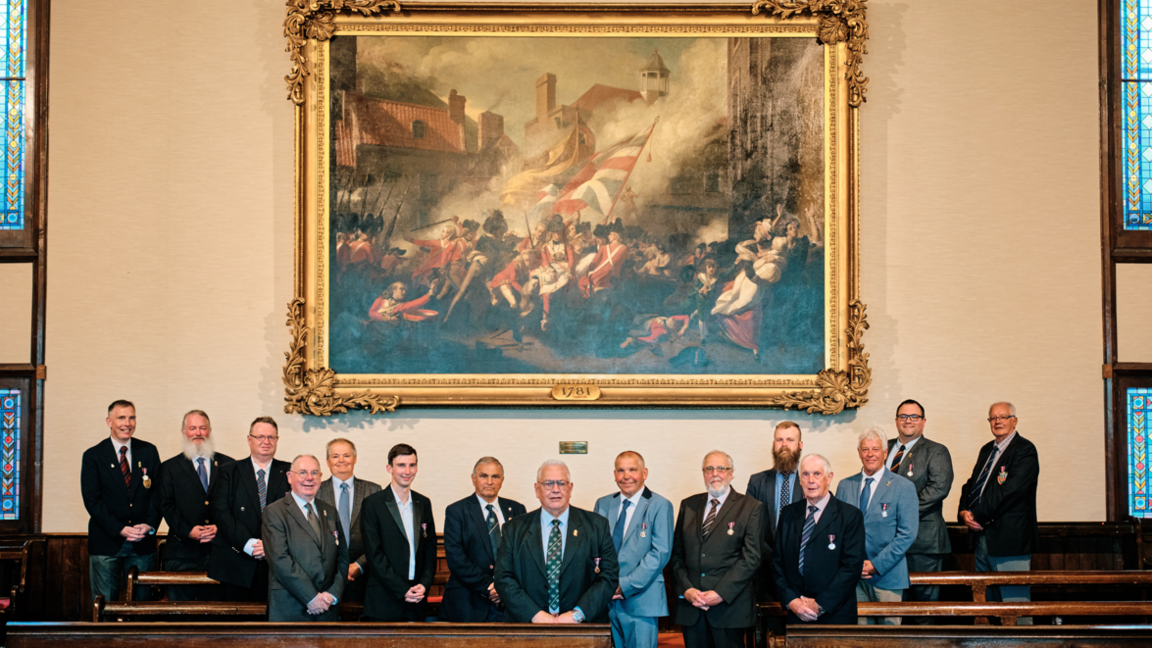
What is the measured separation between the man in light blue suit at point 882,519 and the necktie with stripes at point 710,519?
0.97m

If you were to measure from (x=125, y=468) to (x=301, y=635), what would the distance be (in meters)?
3.01

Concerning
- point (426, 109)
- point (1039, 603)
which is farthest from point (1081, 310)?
point (426, 109)

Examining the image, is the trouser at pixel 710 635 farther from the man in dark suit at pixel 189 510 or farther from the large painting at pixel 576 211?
the man in dark suit at pixel 189 510

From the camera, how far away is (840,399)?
7.39 meters

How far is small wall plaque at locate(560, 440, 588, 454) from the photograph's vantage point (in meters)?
7.49

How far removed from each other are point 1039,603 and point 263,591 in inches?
190

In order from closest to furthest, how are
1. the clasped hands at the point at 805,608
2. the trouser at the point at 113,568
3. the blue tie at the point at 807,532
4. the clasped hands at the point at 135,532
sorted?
the clasped hands at the point at 805,608 → the blue tie at the point at 807,532 → the clasped hands at the point at 135,532 → the trouser at the point at 113,568

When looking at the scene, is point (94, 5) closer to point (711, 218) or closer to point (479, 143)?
point (479, 143)

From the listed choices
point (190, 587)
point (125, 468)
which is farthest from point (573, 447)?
point (125, 468)

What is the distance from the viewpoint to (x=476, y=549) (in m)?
5.59

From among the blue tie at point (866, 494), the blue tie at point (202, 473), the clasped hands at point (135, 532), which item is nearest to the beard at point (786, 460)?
the blue tie at point (866, 494)

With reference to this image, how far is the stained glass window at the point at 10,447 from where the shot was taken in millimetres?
7520

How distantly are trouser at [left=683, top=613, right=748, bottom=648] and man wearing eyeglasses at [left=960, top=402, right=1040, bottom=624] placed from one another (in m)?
2.14

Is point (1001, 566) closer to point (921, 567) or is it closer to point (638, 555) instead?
point (921, 567)
